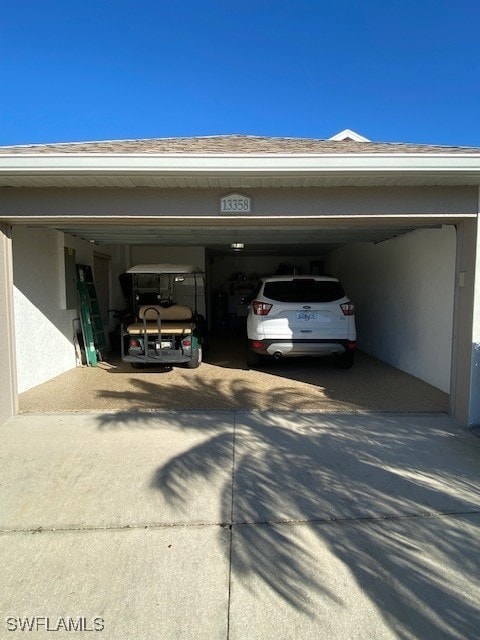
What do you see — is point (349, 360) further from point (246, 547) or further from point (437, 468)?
point (246, 547)

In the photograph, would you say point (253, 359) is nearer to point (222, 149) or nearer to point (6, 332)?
point (222, 149)

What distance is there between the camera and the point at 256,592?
2174 mm

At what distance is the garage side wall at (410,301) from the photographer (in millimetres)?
5781

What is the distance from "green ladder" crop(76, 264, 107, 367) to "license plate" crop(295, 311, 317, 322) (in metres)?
4.33

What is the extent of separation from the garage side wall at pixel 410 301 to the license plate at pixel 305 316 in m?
1.80

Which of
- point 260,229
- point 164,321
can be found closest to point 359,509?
point 260,229

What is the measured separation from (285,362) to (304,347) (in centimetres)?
173

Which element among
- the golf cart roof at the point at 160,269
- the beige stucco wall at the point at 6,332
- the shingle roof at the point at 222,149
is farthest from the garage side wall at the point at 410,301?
the beige stucco wall at the point at 6,332

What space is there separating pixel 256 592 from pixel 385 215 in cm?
385

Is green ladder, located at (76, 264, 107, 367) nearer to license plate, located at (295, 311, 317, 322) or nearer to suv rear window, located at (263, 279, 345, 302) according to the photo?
suv rear window, located at (263, 279, 345, 302)

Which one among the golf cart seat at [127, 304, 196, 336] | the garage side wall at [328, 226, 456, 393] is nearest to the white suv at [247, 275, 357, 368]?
the garage side wall at [328, 226, 456, 393]

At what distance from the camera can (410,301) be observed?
6953mm

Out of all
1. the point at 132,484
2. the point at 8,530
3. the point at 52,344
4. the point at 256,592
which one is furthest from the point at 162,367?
the point at 256,592

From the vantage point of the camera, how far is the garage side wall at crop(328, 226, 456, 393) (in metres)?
5.78
